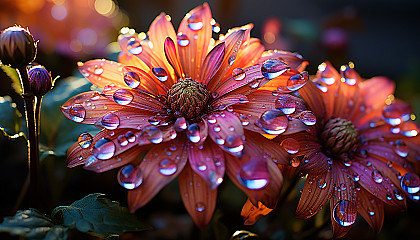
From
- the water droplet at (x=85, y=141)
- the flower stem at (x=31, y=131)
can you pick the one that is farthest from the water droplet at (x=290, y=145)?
the flower stem at (x=31, y=131)

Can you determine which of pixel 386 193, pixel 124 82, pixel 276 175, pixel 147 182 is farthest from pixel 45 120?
pixel 386 193

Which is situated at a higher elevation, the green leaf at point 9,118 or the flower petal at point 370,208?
the green leaf at point 9,118

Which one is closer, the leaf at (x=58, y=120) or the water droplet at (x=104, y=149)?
the water droplet at (x=104, y=149)

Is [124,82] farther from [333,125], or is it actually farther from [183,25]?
[333,125]

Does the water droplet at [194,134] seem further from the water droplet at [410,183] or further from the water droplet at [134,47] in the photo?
the water droplet at [410,183]

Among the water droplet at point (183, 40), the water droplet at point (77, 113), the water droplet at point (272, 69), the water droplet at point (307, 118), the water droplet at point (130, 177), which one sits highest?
the water droplet at point (183, 40)

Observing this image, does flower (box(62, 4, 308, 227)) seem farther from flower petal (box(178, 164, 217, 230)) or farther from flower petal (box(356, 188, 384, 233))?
flower petal (box(356, 188, 384, 233))
